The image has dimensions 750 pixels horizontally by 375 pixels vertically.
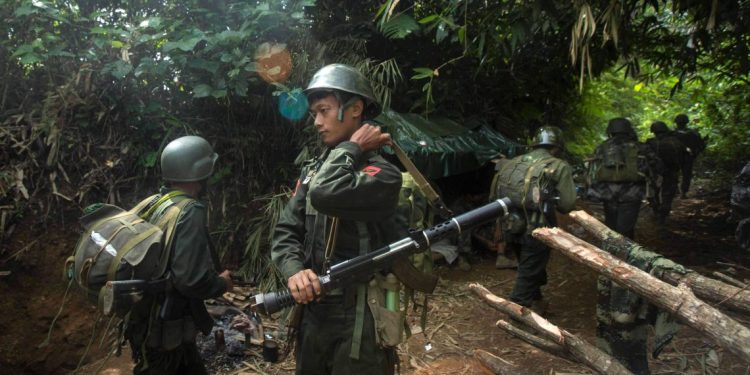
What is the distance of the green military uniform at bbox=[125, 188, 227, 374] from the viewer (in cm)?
265

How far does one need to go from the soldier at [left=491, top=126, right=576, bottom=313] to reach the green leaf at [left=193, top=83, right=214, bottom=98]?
353cm

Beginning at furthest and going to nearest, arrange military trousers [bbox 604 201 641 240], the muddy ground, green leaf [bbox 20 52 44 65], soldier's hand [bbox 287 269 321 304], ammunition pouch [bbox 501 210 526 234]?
military trousers [bbox 604 201 641 240]
ammunition pouch [bbox 501 210 526 234]
green leaf [bbox 20 52 44 65]
the muddy ground
soldier's hand [bbox 287 269 321 304]

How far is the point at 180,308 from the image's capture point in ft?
9.25

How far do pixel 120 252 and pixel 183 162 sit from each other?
2.17 ft

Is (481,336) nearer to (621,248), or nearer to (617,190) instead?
(621,248)

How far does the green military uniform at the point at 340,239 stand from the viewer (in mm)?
2076

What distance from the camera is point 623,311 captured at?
3.36 m

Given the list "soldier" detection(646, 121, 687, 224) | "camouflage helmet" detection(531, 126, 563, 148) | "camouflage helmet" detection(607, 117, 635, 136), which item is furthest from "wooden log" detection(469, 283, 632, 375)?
"soldier" detection(646, 121, 687, 224)

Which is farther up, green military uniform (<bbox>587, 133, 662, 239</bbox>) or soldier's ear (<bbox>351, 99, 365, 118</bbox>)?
soldier's ear (<bbox>351, 99, 365, 118</bbox>)

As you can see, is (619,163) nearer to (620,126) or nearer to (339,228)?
(620,126)

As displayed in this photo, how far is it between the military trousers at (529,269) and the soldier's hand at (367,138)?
11.1 ft

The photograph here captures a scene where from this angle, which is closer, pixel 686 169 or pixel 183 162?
pixel 183 162

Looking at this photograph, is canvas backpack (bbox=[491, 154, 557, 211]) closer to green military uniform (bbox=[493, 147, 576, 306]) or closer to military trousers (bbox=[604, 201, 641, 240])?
green military uniform (bbox=[493, 147, 576, 306])

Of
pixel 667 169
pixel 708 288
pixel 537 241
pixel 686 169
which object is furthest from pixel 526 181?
pixel 686 169
